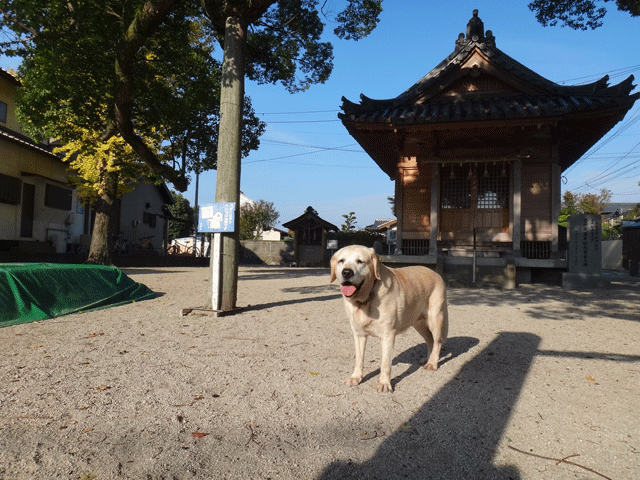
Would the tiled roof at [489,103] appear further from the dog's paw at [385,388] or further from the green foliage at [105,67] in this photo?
the dog's paw at [385,388]

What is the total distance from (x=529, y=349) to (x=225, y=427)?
12.5 feet

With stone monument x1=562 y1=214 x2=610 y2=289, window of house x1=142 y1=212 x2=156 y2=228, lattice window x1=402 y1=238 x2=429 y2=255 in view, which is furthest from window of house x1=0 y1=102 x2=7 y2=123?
stone monument x1=562 y1=214 x2=610 y2=289

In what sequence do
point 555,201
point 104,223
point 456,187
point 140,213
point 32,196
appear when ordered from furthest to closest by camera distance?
point 140,213 → point 32,196 → point 104,223 → point 456,187 → point 555,201

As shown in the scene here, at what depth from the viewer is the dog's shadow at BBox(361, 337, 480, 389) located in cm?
376

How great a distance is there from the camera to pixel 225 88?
696 cm

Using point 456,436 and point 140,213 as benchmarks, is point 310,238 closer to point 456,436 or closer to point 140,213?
point 140,213

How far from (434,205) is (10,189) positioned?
16.4 metres

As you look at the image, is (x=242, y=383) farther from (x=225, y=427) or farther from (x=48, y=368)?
(x=48, y=368)

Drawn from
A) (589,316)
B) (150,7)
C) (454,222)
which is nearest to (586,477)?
(589,316)

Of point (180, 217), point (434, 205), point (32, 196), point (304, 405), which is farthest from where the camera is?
point (180, 217)

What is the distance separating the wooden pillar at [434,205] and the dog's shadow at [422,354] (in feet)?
19.8

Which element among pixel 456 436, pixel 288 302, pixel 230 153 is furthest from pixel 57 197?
pixel 456 436

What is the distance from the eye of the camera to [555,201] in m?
11.0

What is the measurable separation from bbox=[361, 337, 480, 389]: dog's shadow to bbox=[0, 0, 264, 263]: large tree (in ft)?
22.7
